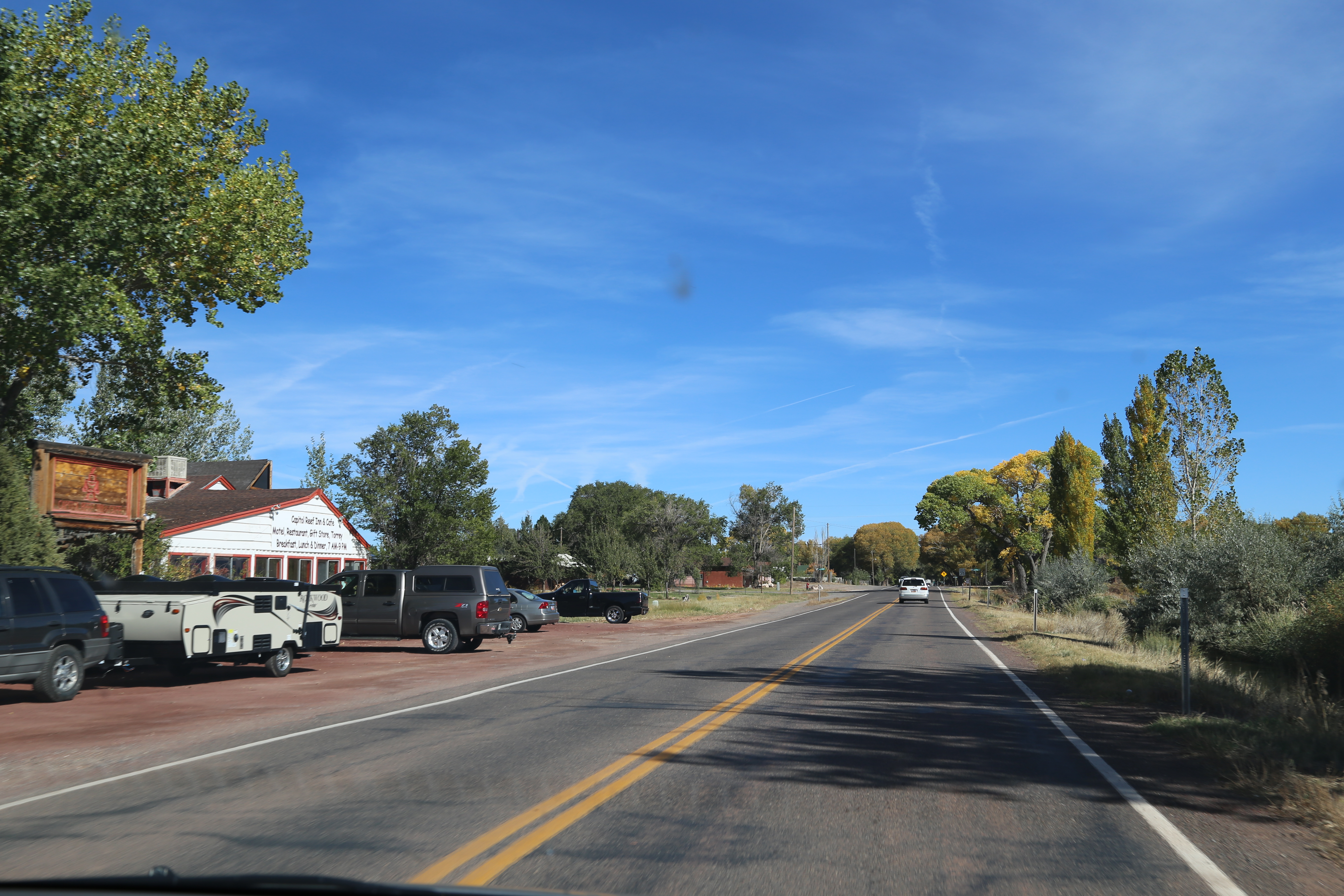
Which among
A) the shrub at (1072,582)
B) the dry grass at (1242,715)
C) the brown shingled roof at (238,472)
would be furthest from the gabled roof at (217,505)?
the shrub at (1072,582)

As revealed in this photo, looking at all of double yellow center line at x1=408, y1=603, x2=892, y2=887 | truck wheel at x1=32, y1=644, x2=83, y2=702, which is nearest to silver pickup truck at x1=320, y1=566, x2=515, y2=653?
truck wheel at x1=32, y1=644, x2=83, y2=702

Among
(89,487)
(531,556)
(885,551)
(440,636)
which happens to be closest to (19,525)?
(89,487)

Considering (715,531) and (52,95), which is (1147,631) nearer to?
(52,95)

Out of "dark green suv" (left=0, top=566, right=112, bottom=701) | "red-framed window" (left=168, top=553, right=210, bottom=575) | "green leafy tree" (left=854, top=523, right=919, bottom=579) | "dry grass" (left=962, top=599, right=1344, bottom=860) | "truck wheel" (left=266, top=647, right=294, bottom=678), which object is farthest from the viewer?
"green leafy tree" (left=854, top=523, right=919, bottom=579)

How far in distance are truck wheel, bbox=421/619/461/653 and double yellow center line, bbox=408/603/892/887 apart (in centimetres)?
1128

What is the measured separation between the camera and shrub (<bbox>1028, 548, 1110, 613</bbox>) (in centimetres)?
4116

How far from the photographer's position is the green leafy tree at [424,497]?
56.2 metres

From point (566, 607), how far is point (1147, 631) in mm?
21832

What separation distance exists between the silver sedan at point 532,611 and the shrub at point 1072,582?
21740mm

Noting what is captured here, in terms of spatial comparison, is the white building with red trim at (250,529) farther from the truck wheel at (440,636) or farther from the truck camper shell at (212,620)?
the truck camper shell at (212,620)

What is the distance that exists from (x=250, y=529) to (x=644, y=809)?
107 feet

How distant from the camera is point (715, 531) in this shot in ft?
340

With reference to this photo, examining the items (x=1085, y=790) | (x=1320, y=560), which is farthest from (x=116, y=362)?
(x=1320, y=560)

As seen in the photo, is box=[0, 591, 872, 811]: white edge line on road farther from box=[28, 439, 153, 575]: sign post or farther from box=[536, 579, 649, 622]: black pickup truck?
box=[536, 579, 649, 622]: black pickup truck
